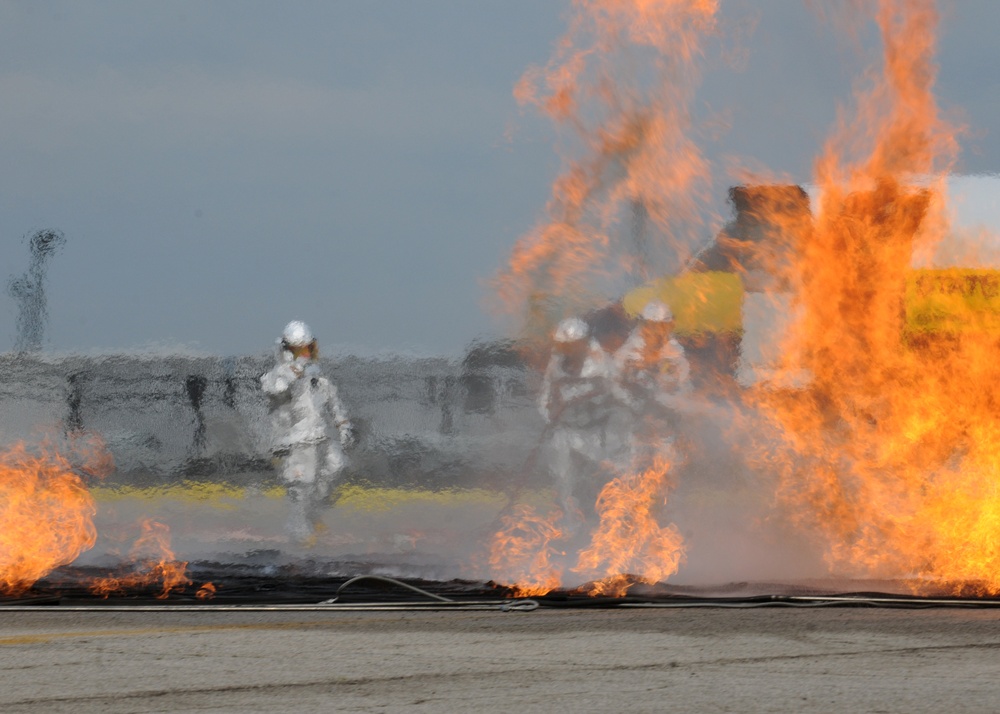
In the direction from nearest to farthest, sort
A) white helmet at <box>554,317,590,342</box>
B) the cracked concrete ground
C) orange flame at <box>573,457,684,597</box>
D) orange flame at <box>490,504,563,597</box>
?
1. the cracked concrete ground
2. orange flame at <box>490,504,563,597</box>
3. orange flame at <box>573,457,684,597</box>
4. white helmet at <box>554,317,590,342</box>

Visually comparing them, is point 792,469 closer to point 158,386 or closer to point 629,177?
point 629,177

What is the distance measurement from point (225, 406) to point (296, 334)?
31.1 inches

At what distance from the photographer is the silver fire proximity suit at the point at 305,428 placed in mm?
10227

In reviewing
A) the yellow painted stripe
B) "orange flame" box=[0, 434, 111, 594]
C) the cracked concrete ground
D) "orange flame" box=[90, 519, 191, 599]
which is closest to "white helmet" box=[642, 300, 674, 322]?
the yellow painted stripe

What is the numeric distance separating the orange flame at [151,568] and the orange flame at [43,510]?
1.19 feet

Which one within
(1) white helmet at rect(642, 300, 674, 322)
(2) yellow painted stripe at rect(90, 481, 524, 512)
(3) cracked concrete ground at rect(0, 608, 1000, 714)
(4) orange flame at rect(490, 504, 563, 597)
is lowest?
(3) cracked concrete ground at rect(0, 608, 1000, 714)

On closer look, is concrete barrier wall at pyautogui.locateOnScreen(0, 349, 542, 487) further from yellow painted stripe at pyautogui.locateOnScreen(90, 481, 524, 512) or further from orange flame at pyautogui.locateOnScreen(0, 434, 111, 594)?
orange flame at pyautogui.locateOnScreen(0, 434, 111, 594)

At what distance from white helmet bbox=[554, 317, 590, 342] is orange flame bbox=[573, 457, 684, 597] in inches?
43.7

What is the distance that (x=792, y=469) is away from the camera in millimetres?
9367

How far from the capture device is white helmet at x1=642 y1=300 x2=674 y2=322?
33.0ft

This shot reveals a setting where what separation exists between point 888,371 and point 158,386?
5.29 metres

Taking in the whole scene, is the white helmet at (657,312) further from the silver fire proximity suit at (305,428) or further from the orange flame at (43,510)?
the orange flame at (43,510)

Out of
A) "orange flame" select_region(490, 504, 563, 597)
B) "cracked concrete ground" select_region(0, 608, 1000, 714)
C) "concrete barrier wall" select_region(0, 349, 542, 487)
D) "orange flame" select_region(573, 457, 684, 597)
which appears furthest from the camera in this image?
"concrete barrier wall" select_region(0, 349, 542, 487)

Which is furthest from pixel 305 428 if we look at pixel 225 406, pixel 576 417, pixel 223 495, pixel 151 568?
pixel 576 417
